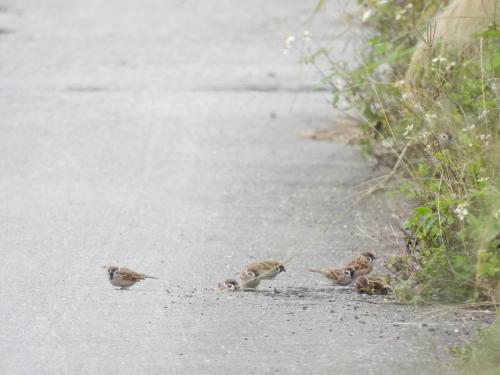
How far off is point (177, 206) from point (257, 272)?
2070 millimetres

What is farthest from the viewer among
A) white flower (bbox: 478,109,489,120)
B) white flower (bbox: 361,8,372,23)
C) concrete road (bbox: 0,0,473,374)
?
white flower (bbox: 361,8,372,23)

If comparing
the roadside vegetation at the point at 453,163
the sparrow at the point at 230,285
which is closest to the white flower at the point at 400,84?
the roadside vegetation at the point at 453,163

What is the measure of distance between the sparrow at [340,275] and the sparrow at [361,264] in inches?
1.3

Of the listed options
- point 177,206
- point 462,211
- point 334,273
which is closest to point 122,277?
point 334,273

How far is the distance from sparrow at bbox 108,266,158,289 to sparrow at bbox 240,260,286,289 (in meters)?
0.68

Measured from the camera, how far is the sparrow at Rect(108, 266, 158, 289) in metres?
7.24

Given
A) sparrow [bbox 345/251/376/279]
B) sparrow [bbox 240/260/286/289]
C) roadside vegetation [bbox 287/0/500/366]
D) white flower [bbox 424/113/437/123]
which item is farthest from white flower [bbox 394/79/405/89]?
sparrow [bbox 240/260/286/289]

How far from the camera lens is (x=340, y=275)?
729 centimetres

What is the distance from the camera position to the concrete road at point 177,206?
6.27 m

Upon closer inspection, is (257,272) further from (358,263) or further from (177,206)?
(177,206)

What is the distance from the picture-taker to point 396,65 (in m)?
9.88

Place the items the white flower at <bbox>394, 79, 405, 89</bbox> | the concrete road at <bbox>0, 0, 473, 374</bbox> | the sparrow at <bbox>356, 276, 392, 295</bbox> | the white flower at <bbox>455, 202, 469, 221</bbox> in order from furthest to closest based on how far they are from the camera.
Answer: the white flower at <bbox>394, 79, 405, 89</bbox>, the sparrow at <bbox>356, 276, 392, 295</bbox>, the concrete road at <bbox>0, 0, 473, 374</bbox>, the white flower at <bbox>455, 202, 469, 221</bbox>

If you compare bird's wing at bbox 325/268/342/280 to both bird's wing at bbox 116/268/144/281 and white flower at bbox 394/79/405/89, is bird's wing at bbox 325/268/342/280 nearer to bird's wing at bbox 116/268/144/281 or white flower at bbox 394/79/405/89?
bird's wing at bbox 116/268/144/281

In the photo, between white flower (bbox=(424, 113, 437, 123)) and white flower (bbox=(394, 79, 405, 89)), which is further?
white flower (bbox=(394, 79, 405, 89))
